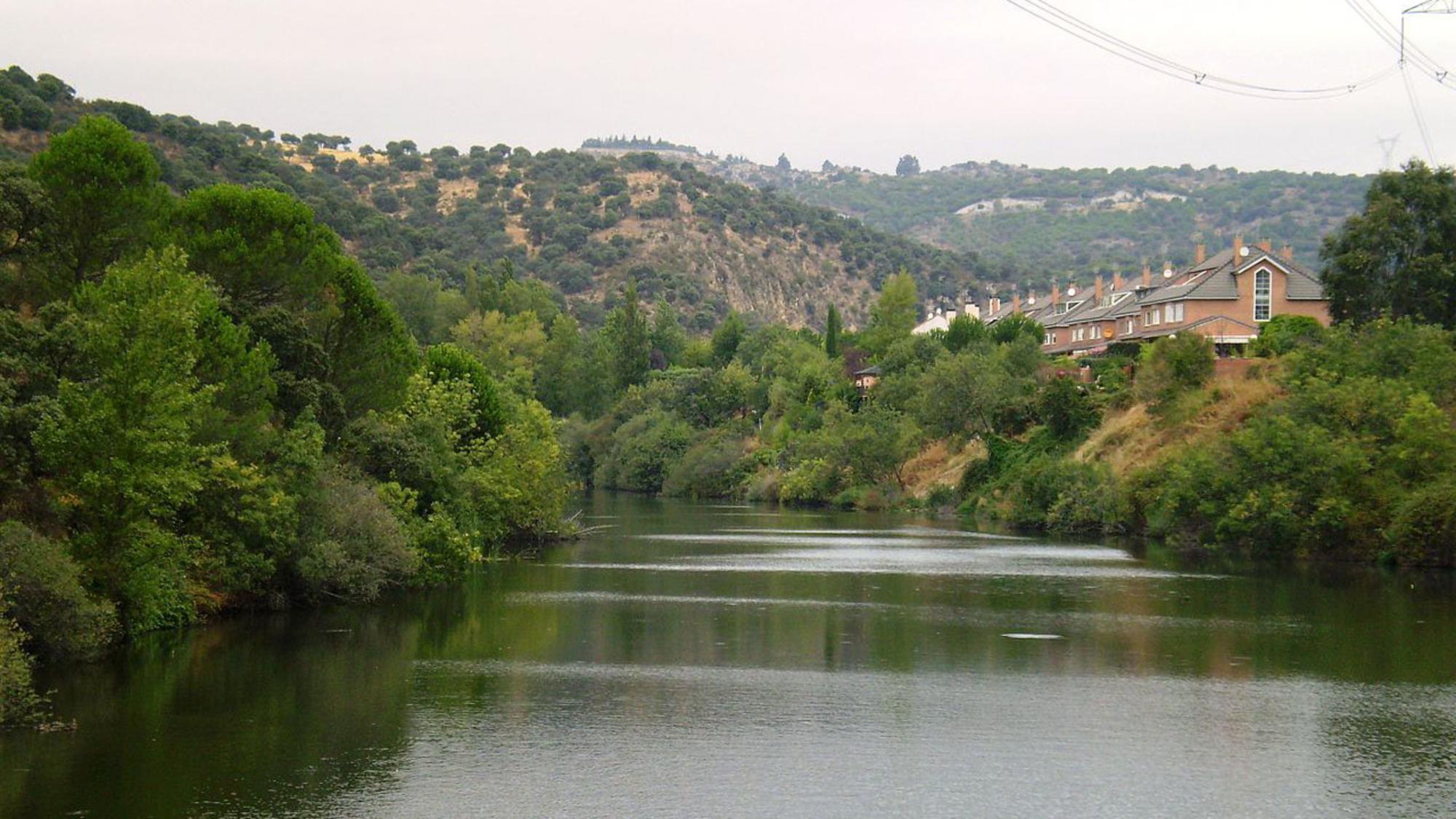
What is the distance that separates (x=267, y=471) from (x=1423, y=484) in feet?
139

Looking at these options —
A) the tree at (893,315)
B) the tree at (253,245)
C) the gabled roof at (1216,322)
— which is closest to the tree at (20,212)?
the tree at (253,245)

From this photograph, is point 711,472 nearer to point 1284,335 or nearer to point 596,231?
point 1284,335

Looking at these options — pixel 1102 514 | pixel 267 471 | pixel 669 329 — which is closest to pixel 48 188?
pixel 267 471

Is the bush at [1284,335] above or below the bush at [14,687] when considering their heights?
above

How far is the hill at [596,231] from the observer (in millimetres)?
164750

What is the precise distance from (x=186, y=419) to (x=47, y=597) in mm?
6799

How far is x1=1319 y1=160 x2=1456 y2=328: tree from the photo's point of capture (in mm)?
69000

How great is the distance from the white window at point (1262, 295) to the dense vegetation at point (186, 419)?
57002 millimetres

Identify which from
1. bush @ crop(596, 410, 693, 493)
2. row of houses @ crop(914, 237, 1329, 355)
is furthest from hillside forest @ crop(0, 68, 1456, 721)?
row of houses @ crop(914, 237, 1329, 355)

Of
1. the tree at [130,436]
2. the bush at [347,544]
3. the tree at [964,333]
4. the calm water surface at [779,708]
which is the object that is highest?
the tree at [964,333]

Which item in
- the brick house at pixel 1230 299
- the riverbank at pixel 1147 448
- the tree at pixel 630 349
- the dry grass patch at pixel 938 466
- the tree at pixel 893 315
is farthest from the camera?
the tree at pixel 630 349

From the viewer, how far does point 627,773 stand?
21781mm

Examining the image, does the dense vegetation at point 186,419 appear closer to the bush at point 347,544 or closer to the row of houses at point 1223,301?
the bush at point 347,544

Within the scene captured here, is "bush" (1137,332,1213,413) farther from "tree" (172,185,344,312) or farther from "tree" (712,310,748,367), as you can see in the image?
"tree" (712,310,748,367)
